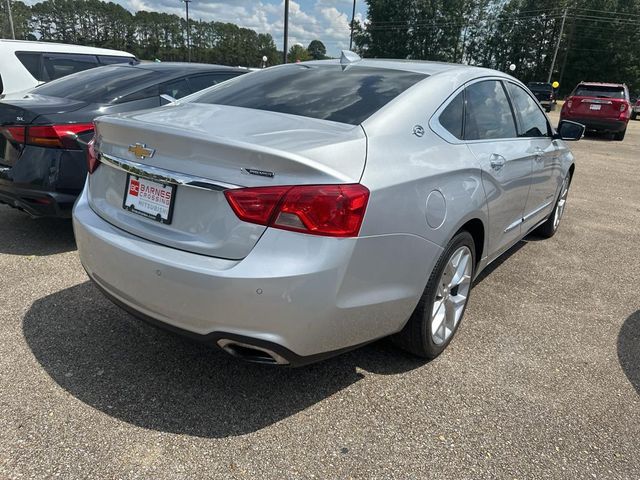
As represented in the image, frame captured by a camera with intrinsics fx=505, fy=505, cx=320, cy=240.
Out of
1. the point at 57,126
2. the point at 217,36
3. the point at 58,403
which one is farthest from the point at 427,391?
the point at 217,36

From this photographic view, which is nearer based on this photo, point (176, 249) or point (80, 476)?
point (80, 476)

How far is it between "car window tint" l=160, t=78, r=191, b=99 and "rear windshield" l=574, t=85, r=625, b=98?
14.7 meters

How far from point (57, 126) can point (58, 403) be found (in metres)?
2.39

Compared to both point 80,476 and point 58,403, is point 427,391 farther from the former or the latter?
point 58,403

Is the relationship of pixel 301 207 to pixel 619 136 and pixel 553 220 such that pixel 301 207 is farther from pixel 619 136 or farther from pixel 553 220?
pixel 619 136

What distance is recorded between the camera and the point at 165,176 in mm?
2139

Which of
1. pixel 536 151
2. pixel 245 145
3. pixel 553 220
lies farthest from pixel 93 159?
pixel 553 220

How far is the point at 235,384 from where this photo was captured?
A: 256cm

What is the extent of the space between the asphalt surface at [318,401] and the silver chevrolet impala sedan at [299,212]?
0.37 m

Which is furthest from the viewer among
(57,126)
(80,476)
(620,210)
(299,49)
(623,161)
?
(299,49)

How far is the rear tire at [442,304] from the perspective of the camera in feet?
8.37

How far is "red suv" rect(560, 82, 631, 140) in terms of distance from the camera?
50.9 feet

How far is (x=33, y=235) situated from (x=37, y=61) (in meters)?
3.98

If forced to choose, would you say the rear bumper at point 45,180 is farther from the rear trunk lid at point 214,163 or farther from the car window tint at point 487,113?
the car window tint at point 487,113
